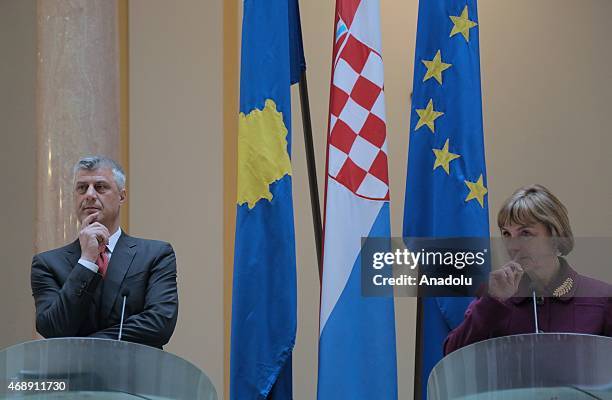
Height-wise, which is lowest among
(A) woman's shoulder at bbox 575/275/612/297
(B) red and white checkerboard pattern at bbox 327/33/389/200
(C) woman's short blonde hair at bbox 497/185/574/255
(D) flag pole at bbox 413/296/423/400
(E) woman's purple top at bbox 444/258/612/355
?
(D) flag pole at bbox 413/296/423/400

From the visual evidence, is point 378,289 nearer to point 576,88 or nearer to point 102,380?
point 102,380

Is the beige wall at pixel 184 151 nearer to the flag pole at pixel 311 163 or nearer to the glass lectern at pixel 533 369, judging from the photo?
the flag pole at pixel 311 163

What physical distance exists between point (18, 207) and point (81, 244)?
3.91 meters

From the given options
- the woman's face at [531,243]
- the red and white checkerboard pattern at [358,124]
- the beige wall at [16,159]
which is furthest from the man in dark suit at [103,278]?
the beige wall at [16,159]

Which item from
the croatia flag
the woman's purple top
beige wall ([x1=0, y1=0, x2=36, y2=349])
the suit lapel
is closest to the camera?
the woman's purple top

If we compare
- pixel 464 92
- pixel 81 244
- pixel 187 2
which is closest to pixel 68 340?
pixel 81 244

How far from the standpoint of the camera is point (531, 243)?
4.14 m

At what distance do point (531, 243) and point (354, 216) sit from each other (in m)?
1.02

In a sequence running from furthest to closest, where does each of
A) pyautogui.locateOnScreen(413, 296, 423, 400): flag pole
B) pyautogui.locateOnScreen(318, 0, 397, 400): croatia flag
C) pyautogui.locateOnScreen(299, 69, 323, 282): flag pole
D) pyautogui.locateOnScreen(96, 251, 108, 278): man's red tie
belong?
1. pyautogui.locateOnScreen(299, 69, 323, 282): flag pole
2. pyautogui.locateOnScreen(413, 296, 423, 400): flag pole
3. pyautogui.locateOnScreen(318, 0, 397, 400): croatia flag
4. pyautogui.locateOnScreen(96, 251, 108, 278): man's red tie

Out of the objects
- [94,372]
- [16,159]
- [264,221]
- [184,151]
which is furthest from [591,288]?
[16,159]

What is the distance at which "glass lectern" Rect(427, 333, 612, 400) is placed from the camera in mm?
3330

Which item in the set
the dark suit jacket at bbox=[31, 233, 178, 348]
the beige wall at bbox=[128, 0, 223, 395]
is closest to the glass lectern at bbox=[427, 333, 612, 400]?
the dark suit jacket at bbox=[31, 233, 178, 348]

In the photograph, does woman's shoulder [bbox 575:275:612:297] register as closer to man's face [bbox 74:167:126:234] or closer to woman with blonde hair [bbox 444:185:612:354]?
woman with blonde hair [bbox 444:185:612:354]

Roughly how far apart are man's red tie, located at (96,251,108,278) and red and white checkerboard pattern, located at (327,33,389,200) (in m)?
1.05
